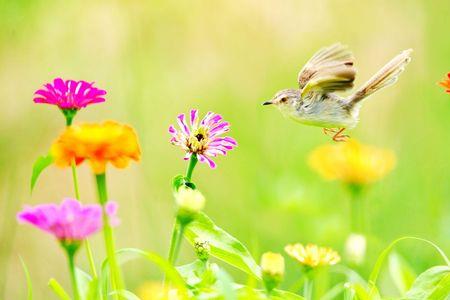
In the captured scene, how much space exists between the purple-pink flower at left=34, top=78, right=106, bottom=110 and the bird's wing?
0.36 m

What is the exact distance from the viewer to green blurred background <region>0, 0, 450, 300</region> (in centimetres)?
227

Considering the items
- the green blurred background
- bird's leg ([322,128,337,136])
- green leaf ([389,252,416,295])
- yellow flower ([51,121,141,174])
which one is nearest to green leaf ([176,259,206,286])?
yellow flower ([51,121,141,174])

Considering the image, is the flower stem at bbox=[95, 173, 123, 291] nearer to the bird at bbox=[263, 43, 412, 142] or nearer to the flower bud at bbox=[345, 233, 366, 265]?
the flower bud at bbox=[345, 233, 366, 265]

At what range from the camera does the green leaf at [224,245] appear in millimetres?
870

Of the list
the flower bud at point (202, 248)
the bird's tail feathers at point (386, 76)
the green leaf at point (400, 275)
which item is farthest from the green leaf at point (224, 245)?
the bird's tail feathers at point (386, 76)

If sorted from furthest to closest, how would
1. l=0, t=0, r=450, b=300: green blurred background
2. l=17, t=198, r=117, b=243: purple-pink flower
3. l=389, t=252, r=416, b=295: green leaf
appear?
l=0, t=0, r=450, b=300: green blurred background, l=389, t=252, r=416, b=295: green leaf, l=17, t=198, r=117, b=243: purple-pink flower

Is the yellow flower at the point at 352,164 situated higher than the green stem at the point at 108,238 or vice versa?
the yellow flower at the point at 352,164

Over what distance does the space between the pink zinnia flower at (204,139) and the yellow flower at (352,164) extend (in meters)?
0.42

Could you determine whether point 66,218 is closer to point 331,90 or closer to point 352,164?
point 331,90

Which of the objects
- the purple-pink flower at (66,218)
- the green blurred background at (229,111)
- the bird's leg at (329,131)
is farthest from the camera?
the green blurred background at (229,111)

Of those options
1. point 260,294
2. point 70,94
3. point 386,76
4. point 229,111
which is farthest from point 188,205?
point 229,111

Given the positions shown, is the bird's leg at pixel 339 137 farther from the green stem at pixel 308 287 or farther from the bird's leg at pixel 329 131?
the green stem at pixel 308 287

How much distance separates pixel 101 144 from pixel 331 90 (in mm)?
529

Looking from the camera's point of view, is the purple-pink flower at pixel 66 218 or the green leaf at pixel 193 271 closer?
the purple-pink flower at pixel 66 218
